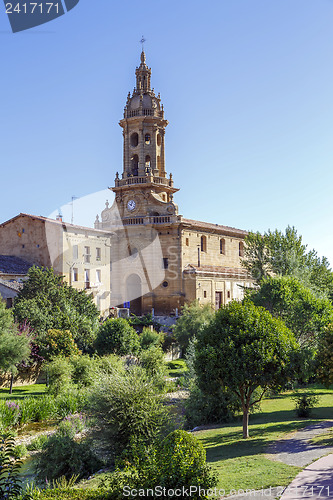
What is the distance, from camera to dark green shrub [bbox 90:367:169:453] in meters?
15.3

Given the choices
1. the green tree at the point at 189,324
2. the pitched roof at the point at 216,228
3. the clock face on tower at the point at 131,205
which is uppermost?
the clock face on tower at the point at 131,205

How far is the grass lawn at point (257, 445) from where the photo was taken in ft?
38.3

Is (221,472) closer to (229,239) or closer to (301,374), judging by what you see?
(301,374)

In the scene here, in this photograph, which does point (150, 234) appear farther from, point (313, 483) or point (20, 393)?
point (313, 483)

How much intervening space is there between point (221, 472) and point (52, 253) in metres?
29.9

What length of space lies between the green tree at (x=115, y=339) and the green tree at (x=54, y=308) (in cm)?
82

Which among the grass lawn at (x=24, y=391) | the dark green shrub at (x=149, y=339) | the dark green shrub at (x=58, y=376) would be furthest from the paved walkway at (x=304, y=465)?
the dark green shrub at (x=149, y=339)

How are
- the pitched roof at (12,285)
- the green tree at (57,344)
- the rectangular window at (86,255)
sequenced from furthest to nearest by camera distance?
the rectangular window at (86,255) → the pitched roof at (12,285) → the green tree at (57,344)

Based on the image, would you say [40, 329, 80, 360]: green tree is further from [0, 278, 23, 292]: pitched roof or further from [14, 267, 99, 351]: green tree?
[0, 278, 23, 292]: pitched roof

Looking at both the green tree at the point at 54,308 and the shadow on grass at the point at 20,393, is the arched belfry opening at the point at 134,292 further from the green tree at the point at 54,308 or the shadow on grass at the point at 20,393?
the shadow on grass at the point at 20,393

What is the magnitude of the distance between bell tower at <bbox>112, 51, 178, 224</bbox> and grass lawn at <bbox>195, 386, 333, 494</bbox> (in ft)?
101

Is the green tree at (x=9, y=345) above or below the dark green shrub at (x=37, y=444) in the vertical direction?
above

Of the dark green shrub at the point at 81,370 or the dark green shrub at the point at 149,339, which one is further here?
the dark green shrub at the point at 149,339

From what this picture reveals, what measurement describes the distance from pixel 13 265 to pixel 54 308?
834 centimetres
